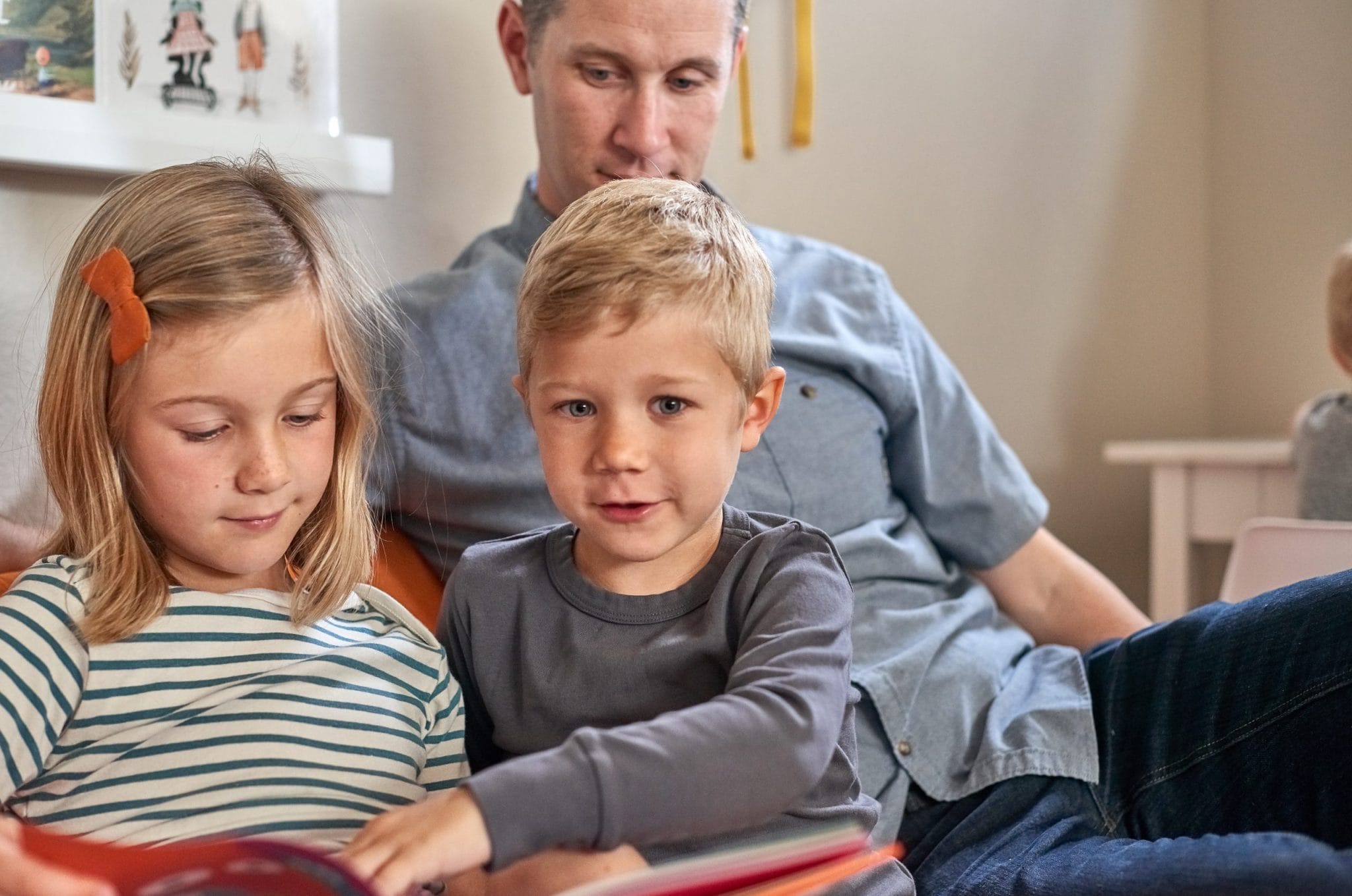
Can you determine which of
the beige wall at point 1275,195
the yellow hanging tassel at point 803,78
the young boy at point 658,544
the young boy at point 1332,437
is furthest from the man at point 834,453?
the beige wall at point 1275,195

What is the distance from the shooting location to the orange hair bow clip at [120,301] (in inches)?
37.2

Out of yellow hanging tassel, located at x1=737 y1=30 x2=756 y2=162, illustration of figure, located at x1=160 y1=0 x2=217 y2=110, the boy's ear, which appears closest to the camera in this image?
the boy's ear

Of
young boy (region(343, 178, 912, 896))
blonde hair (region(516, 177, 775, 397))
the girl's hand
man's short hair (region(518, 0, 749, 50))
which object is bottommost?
the girl's hand

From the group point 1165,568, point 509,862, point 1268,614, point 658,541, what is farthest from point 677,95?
point 1165,568

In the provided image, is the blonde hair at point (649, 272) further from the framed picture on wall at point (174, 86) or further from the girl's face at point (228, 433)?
the framed picture on wall at point (174, 86)

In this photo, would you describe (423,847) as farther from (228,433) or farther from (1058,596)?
(1058,596)

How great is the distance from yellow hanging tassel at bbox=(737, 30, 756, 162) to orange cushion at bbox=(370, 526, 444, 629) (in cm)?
91

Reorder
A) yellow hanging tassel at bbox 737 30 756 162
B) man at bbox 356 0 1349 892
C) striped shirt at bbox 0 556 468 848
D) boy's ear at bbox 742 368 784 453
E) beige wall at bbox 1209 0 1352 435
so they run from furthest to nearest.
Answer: beige wall at bbox 1209 0 1352 435 → yellow hanging tassel at bbox 737 30 756 162 → man at bbox 356 0 1349 892 → boy's ear at bbox 742 368 784 453 → striped shirt at bbox 0 556 468 848

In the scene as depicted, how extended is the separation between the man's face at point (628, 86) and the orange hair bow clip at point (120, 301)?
58 centimetres

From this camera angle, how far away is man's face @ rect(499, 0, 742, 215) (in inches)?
Answer: 54.9

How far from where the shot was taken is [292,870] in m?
0.68

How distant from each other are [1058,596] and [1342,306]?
0.94 metres

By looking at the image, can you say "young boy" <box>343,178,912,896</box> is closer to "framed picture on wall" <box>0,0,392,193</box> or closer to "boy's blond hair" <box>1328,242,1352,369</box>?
"framed picture on wall" <box>0,0,392,193</box>

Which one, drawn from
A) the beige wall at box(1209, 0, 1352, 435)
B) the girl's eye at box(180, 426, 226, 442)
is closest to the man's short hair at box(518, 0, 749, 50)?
the girl's eye at box(180, 426, 226, 442)
